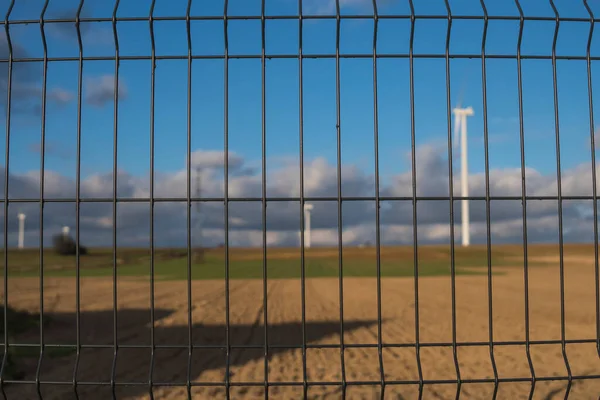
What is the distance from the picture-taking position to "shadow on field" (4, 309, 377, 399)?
13898 millimetres

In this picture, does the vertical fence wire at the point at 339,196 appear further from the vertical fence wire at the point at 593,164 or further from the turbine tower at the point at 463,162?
the turbine tower at the point at 463,162

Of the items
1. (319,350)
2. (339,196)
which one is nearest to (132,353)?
(319,350)

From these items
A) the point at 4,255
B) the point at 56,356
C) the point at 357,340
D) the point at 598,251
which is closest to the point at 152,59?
the point at 4,255

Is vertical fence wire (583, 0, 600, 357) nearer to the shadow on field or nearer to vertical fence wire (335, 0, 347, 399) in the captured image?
vertical fence wire (335, 0, 347, 399)

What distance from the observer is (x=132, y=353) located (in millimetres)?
18047

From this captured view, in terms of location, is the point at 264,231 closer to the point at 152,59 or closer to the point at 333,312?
the point at 152,59

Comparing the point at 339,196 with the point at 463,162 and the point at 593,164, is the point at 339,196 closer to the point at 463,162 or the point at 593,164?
the point at 593,164

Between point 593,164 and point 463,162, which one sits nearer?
point 593,164

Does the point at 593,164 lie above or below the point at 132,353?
A: above

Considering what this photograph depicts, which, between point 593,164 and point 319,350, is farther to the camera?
point 319,350

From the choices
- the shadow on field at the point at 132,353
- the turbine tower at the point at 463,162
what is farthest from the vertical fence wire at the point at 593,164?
the turbine tower at the point at 463,162

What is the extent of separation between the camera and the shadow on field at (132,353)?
547 inches

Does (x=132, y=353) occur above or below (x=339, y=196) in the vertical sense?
below

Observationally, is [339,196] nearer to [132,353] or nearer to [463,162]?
[132,353]
